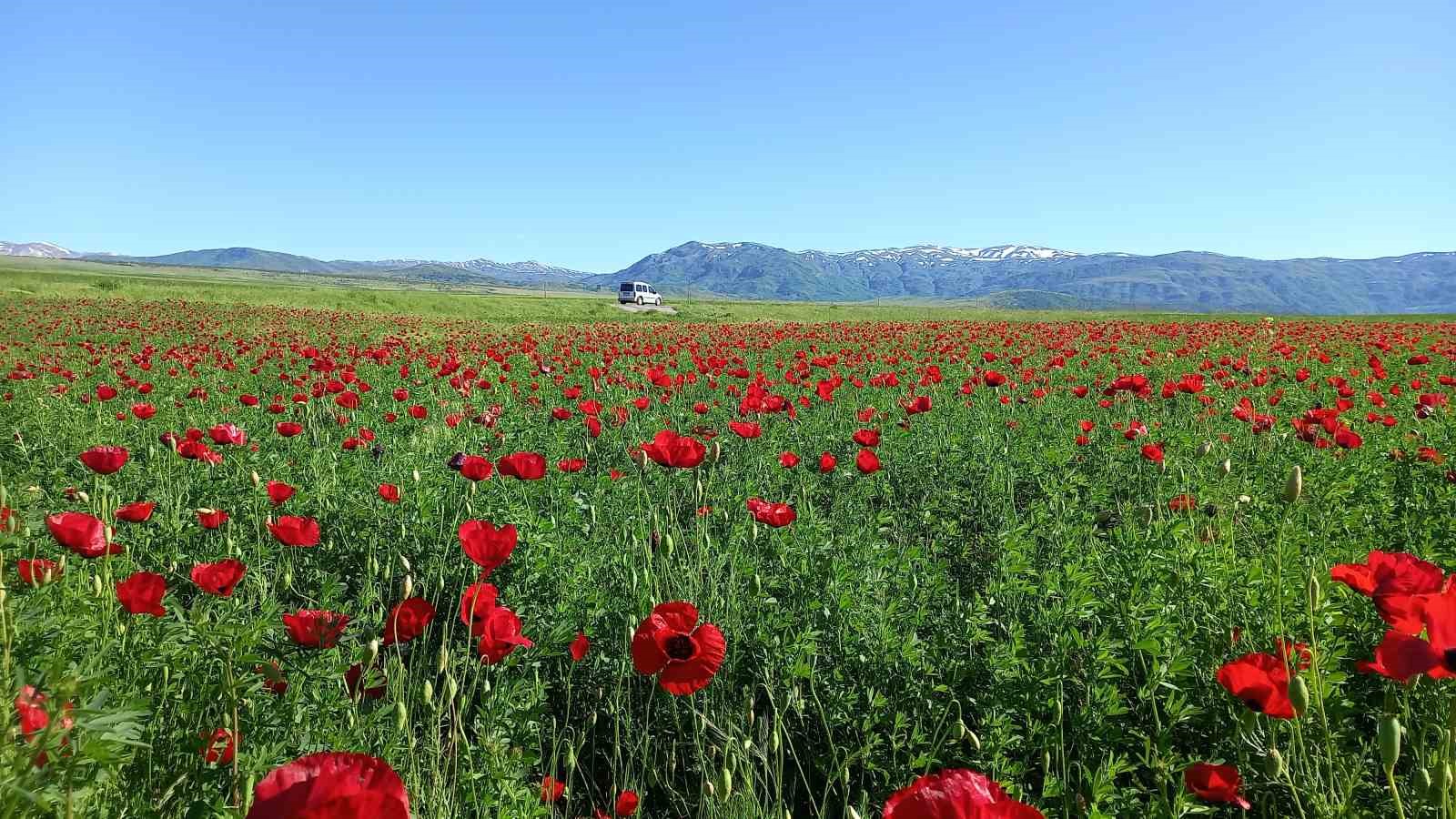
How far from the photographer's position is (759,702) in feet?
8.98

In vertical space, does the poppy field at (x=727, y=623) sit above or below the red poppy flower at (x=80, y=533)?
below

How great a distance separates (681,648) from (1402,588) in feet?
4.98

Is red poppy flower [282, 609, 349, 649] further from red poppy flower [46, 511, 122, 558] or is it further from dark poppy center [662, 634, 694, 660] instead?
dark poppy center [662, 634, 694, 660]

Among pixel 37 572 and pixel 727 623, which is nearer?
pixel 37 572

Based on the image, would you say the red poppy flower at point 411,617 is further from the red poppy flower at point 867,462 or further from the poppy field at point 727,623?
the red poppy flower at point 867,462

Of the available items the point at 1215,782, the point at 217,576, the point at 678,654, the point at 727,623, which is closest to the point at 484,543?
the point at 678,654

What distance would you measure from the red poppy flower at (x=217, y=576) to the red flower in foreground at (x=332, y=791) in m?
1.39

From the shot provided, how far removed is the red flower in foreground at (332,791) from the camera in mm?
793

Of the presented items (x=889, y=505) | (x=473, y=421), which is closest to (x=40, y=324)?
(x=473, y=421)

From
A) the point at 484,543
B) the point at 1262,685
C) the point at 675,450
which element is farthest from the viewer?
the point at 675,450

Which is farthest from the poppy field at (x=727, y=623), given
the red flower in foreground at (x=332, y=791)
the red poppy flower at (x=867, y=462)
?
the red poppy flower at (x=867, y=462)

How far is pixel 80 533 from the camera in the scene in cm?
205

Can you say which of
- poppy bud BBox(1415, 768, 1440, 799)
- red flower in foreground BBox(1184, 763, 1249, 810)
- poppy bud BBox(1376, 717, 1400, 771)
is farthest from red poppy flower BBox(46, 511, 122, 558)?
poppy bud BBox(1415, 768, 1440, 799)

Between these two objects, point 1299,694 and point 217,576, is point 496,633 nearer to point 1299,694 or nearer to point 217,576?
point 217,576
